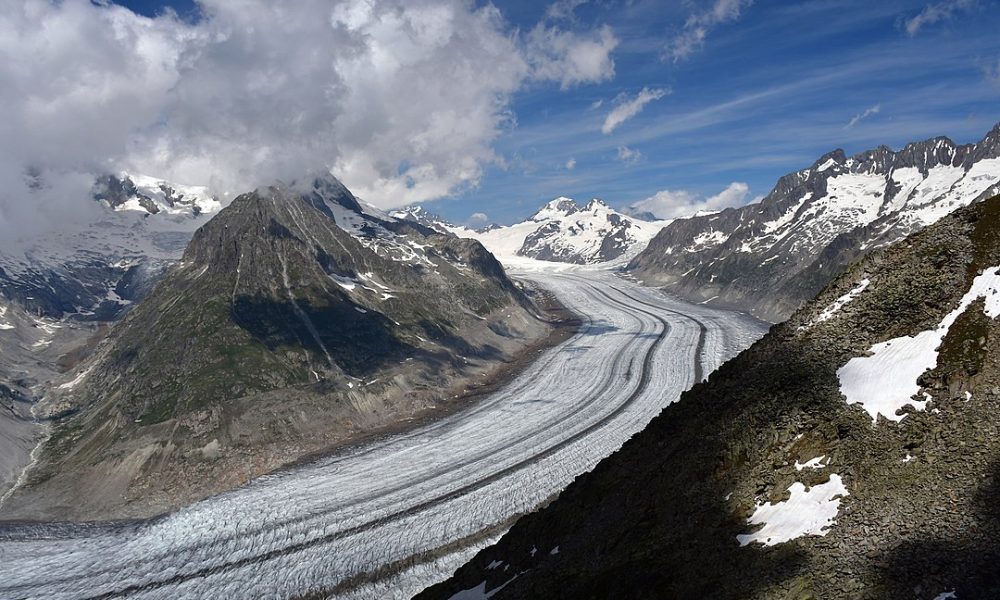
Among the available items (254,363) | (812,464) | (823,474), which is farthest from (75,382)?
(823,474)

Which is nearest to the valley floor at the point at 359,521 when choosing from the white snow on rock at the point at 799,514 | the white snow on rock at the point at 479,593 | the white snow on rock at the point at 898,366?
the white snow on rock at the point at 479,593

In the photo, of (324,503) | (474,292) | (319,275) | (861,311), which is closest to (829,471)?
(861,311)

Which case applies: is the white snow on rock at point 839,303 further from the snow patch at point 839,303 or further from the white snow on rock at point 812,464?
the white snow on rock at point 812,464

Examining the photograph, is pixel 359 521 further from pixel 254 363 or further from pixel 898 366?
pixel 898 366

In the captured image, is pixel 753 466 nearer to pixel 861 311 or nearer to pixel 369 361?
pixel 861 311

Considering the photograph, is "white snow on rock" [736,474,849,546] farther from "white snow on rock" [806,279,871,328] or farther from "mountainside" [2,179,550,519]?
"mountainside" [2,179,550,519]

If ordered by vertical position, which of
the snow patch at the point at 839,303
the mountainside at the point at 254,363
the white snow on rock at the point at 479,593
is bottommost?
the white snow on rock at the point at 479,593

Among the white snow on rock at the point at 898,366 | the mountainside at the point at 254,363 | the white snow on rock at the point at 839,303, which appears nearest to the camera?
the white snow on rock at the point at 898,366
